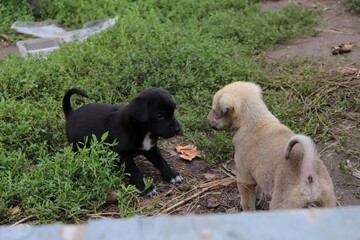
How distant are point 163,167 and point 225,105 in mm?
991

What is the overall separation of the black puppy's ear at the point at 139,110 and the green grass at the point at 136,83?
0.40 meters

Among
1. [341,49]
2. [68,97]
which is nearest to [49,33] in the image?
[68,97]

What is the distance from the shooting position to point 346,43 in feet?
25.0

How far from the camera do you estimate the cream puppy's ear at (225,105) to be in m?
4.21

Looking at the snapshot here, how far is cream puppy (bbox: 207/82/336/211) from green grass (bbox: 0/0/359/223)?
0.89 m

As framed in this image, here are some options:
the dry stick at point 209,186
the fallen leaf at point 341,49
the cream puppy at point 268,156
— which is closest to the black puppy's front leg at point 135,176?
the dry stick at point 209,186

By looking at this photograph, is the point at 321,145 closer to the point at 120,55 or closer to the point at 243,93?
the point at 243,93

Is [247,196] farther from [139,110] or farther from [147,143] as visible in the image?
[139,110]

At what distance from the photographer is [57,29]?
29.2 ft

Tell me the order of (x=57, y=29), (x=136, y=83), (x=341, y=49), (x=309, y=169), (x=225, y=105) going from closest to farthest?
(x=309, y=169), (x=225, y=105), (x=136, y=83), (x=341, y=49), (x=57, y=29)

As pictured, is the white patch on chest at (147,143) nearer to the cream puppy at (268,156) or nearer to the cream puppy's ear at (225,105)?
the cream puppy at (268,156)

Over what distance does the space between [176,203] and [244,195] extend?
Answer: 617mm

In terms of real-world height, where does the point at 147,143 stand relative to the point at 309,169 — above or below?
below

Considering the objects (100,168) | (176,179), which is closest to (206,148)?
(176,179)
